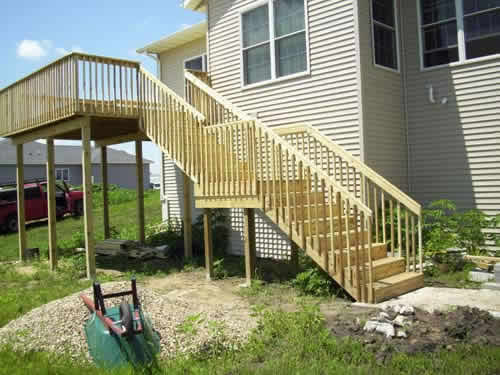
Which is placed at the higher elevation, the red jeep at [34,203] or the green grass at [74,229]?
the red jeep at [34,203]

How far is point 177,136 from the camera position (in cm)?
904

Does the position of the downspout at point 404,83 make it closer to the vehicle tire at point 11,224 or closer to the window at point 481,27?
the window at point 481,27

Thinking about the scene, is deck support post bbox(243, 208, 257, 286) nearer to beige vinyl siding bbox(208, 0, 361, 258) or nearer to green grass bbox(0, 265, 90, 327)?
beige vinyl siding bbox(208, 0, 361, 258)

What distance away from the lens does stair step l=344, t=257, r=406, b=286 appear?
6270 mm

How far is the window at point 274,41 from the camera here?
30.8ft

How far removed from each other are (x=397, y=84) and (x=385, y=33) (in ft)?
3.32

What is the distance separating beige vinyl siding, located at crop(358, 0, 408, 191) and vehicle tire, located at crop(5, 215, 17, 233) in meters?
15.6

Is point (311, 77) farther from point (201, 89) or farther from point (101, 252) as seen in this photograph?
point (101, 252)

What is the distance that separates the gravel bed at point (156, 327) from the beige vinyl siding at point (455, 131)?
4838mm

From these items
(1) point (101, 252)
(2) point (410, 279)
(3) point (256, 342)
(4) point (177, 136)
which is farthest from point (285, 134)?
(1) point (101, 252)

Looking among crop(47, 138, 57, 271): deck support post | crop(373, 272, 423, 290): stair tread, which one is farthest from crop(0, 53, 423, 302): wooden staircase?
crop(47, 138, 57, 271): deck support post

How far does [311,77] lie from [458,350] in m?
6.20

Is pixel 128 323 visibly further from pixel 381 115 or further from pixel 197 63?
pixel 197 63

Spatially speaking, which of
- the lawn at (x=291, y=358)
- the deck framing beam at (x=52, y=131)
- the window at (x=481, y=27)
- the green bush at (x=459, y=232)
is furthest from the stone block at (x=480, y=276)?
the deck framing beam at (x=52, y=131)
